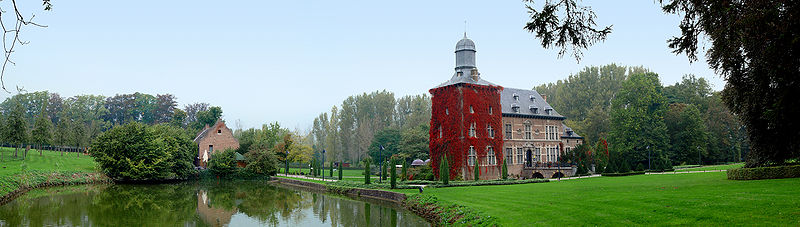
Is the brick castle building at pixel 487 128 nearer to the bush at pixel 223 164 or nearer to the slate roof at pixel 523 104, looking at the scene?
the slate roof at pixel 523 104

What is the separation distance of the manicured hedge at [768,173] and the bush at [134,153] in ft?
145

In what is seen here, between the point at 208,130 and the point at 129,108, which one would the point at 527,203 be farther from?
the point at 129,108

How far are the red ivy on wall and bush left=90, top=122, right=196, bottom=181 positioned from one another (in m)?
25.7

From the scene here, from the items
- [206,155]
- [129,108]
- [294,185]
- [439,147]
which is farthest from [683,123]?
[129,108]

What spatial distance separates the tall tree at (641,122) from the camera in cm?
5366

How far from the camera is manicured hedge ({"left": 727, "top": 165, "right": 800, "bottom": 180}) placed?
65.0 feet

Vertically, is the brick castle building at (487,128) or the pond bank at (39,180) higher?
the brick castle building at (487,128)

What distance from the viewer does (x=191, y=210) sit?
26719 millimetres

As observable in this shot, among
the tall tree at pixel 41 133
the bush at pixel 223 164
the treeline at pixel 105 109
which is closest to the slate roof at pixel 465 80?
the bush at pixel 223 164

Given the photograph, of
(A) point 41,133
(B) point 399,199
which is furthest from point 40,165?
(B) point 399,199

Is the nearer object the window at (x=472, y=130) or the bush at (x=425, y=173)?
the bush at (x=425, y=173)

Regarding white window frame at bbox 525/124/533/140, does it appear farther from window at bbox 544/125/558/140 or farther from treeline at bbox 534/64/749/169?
treeline at bbox 534/64/749/169

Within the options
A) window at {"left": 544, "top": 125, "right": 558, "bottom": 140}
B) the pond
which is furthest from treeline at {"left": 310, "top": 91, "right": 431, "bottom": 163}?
the pond

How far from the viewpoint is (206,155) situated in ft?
196
